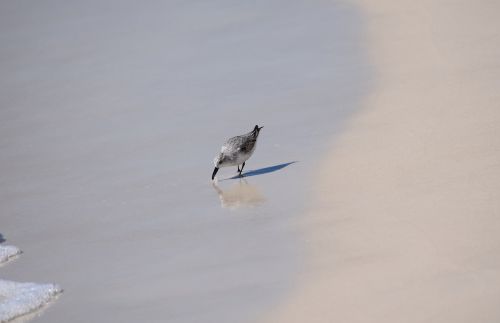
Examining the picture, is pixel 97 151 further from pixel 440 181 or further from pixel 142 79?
pixel 440 181

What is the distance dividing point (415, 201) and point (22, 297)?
147 inches

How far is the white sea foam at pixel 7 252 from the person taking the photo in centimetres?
920

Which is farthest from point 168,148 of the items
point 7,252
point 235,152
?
point 7,252

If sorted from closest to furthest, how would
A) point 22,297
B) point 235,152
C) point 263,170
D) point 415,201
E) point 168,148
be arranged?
point 22,297 < point 415,201 < point 235,152 < point 263,170 < point 168,148

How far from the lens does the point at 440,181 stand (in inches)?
353

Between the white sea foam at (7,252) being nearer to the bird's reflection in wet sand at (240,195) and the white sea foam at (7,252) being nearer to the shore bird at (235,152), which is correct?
the bird's reflection in wet sand at (240,195)

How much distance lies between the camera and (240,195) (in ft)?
33.3

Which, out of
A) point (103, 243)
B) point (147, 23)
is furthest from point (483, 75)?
point (147, 23)

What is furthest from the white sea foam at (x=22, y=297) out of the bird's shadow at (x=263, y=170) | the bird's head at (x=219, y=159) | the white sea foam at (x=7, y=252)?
the bird's shadow at (x=263, y=170)

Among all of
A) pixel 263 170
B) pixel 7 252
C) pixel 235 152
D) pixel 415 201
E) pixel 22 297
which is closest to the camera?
pixel 22 297

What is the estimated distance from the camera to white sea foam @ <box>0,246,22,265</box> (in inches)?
362

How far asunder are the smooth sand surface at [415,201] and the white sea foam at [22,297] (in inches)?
88.9

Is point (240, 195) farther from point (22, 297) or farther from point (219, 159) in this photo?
point (22, 297)

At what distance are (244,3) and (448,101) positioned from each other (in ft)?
28.4
